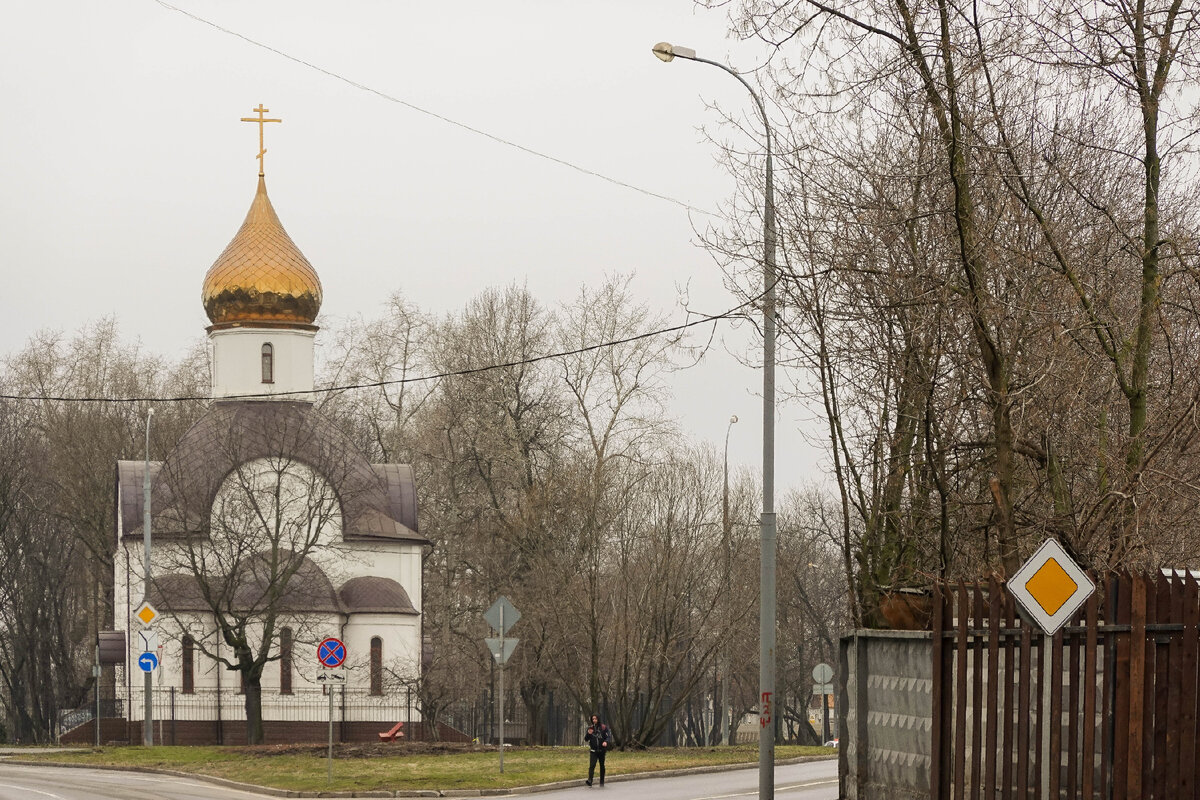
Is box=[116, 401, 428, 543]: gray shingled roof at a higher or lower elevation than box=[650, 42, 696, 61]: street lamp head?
lower

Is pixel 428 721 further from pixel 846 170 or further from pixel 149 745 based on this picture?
Answer: pixel 846 170

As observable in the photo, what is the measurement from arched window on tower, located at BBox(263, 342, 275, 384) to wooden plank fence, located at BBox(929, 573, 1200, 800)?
4162cm

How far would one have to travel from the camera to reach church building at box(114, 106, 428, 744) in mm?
42562

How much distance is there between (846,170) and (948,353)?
9.28 feet

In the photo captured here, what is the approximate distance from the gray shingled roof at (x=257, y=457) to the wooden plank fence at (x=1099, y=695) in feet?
110

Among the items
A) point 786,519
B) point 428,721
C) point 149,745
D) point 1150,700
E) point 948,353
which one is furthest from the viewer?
point 786,519

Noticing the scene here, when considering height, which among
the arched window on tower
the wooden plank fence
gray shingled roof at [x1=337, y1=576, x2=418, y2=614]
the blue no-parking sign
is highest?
the arched window on tower

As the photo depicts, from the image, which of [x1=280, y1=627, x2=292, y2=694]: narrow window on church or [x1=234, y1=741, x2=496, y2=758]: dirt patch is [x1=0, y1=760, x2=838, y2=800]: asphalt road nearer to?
[x1=234, y1=741, x2=496, y2=758]: dirt patch

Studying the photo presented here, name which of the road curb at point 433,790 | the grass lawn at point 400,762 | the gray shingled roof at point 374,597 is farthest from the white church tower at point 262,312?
the road curb at point 433,790

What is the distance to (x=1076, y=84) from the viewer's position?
1234 cm

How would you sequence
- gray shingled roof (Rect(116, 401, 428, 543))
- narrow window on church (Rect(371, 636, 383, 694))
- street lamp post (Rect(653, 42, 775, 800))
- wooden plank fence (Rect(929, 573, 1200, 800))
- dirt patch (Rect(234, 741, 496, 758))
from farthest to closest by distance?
narrow window on church (Rect(371, 636, 383, 694)) < gray shingled roof (Rect(116, 401, 428, 543)) < dirt patch (Rect(234, 741, 496, 758)) < street lamp post (Rect(653, 42, 775, 800)) < wooden plank fence (Rect(929, 573, 1200, 800))

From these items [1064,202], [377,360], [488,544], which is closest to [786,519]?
[377,360]

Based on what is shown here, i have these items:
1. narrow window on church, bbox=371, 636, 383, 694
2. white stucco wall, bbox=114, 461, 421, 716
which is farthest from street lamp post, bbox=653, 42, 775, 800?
narrow window on church, bbox=371, 636, 383, 694

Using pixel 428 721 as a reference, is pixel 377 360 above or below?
above
